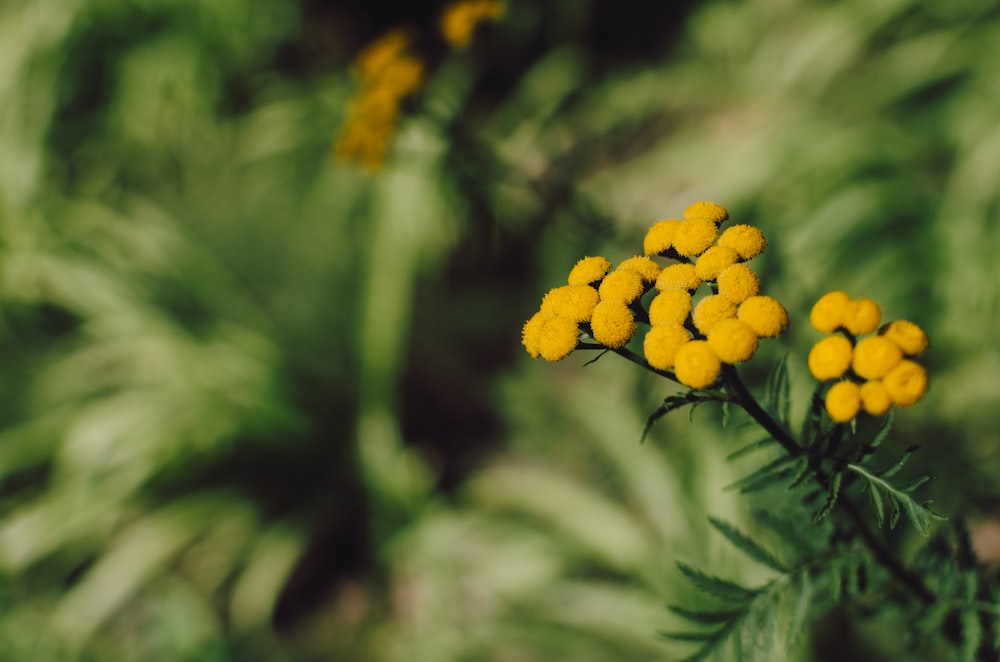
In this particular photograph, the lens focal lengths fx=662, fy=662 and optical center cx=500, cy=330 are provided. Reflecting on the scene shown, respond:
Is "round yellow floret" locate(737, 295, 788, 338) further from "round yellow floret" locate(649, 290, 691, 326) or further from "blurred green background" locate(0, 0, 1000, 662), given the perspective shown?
"blurred green background" locate(0, 0, 1000, 662)

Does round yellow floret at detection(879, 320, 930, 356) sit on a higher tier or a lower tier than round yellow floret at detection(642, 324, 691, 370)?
higher

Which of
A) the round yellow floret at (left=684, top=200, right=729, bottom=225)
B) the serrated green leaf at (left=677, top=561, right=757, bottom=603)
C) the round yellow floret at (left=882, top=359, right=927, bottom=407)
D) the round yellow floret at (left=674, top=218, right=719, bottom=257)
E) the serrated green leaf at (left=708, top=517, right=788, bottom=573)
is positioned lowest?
the serrated green leaf at (left=677, top=561, right=757, bottom=603)

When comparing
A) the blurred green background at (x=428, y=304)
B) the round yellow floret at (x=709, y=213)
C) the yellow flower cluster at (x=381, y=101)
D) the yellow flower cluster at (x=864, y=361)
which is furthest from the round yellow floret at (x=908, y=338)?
the yellow flower cluster at (x=381, y=101)

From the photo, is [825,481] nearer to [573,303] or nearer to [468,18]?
[573,303]

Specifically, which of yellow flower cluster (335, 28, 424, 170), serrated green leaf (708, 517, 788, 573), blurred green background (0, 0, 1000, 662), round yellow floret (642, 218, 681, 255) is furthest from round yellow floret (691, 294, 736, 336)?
yellow flower cluster (335, 28, 424, 170)

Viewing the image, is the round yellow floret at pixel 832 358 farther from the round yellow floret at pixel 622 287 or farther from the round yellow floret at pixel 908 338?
the round yellow floret at pixel 622 287

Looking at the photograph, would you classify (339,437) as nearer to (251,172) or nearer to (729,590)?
(251,172)
